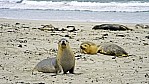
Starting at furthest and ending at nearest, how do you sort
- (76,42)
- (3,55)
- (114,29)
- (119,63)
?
(114,29)
(76,42)
(3,55)
(119,63)

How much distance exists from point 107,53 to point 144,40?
2885 mm

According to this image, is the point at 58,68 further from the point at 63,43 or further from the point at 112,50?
the point at 112,50

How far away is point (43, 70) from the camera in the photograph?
256 inches

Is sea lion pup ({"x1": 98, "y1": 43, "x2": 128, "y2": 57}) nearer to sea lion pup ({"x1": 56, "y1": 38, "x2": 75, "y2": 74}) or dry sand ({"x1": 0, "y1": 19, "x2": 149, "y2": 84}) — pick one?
dry sand ({"x1": 0, "y1": 19, "x2": 149, "y2": 84})

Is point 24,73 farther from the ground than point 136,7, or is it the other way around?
point 24,73

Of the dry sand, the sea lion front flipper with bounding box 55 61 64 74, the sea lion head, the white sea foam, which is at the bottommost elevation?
the white sea foam

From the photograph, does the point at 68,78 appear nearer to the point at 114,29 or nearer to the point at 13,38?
the point at 13,38

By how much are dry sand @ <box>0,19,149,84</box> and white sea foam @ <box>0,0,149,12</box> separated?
14604 mm

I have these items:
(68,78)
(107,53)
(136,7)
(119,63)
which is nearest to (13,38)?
(107,53)

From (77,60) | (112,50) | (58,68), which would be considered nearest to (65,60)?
(58,68)

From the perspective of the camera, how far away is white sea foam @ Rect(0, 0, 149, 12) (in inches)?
1055

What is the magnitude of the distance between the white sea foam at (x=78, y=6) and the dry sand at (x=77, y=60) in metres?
14.6

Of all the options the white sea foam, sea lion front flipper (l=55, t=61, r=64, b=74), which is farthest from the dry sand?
the white sea foam

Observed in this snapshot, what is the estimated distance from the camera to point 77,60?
305 inches
